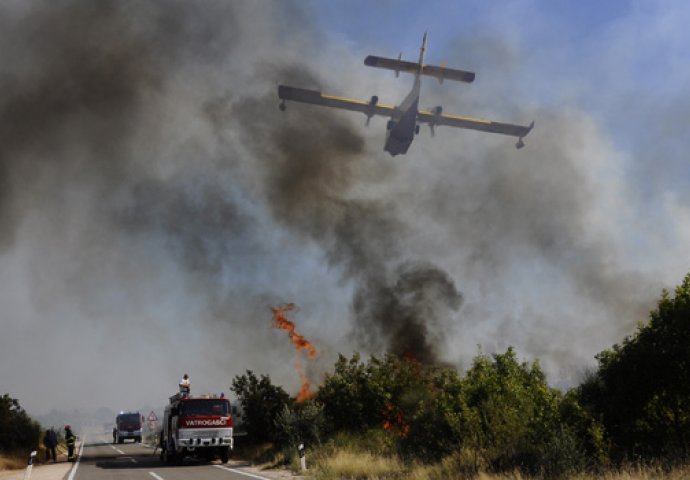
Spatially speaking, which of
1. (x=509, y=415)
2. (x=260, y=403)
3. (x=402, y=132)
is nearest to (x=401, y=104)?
(x=402, y=132)

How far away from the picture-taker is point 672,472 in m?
11.3

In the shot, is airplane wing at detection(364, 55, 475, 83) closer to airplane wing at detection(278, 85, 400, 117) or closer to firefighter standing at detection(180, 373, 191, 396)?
airplane wing at detection(278, 85, 400, 117)

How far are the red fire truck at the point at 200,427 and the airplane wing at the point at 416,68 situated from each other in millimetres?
24983

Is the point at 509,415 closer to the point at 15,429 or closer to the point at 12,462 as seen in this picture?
the point at 12,462

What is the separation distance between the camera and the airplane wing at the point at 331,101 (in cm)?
4259

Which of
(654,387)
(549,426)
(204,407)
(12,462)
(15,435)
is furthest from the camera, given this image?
(15,435)

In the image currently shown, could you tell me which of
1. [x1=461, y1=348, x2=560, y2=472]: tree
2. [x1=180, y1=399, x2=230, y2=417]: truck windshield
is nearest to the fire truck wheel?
[x1=180, y1=399, x2=230, y2=417]: truck windshield

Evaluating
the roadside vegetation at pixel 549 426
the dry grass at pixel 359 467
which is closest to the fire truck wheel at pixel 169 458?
the roadside vegetation at pixel 549 426

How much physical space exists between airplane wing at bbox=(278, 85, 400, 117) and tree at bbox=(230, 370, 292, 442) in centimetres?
1909

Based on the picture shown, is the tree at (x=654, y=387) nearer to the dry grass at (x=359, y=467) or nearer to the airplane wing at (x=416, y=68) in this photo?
the dry grass at (x=359, y=467)

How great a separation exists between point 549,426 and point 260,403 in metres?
17.4

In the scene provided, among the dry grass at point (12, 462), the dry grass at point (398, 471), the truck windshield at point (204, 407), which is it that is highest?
the truck windshield at point (204, 407)

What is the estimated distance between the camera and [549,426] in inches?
653

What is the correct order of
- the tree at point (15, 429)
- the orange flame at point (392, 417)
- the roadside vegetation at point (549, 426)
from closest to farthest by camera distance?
the roadside vegetation at point (549, 426) < the orange flame at point (392, 417) < the tree at point (15, 429)
